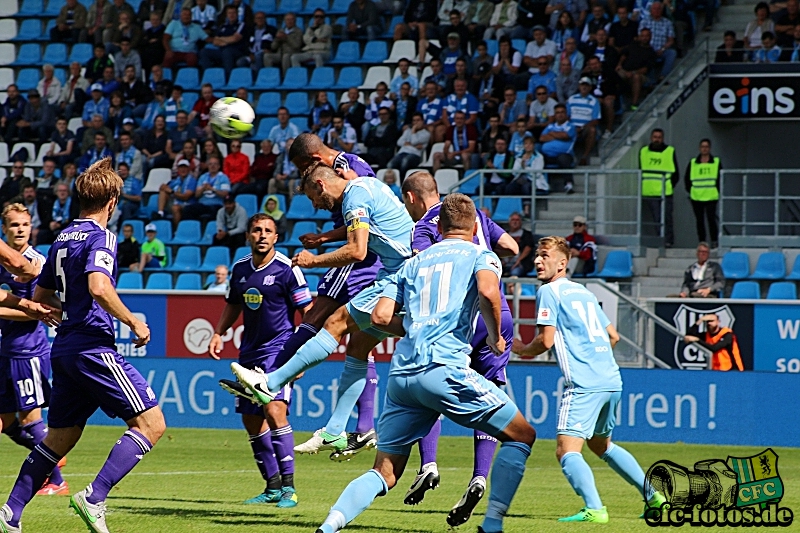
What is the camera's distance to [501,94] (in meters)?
22.9

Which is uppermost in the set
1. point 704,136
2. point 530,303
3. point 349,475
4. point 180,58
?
point 180,58

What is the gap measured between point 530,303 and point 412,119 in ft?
21.8

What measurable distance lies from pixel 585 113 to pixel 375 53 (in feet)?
A: 17.6

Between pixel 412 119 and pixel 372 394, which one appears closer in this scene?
pixel 372 394

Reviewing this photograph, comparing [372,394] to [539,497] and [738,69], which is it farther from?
[738,69]

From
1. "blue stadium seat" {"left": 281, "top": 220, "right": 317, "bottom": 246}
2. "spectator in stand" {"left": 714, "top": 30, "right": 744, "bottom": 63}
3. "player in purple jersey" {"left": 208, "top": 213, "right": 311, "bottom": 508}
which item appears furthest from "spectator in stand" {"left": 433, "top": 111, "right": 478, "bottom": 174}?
"player in purple jersey" {"left": 208, "top": 213, "right": 311, "bottom": 508}

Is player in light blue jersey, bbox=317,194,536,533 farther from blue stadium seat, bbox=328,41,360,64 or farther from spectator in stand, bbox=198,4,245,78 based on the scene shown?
spectator in stand, bbox=198,4,245,78

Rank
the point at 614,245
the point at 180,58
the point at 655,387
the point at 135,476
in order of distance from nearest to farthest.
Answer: the point at 135,476
the point at 655,387
the point at 614,245
the point at 180,58

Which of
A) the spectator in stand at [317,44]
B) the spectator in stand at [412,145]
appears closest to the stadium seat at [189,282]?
the spectator in stand at [412,145]

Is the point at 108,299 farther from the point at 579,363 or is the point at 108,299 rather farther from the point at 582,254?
the point at 582,254

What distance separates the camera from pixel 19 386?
1055 centimetres

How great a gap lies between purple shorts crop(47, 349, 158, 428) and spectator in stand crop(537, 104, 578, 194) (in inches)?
591

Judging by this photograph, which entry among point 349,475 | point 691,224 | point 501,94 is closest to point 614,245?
point 691,224

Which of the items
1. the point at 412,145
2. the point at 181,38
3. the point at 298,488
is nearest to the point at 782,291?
the point at 412,145
